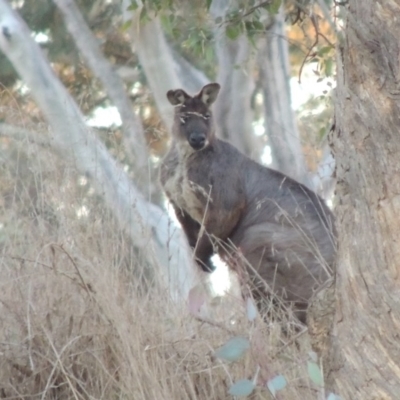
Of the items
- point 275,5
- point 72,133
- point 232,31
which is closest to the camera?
point 275,5

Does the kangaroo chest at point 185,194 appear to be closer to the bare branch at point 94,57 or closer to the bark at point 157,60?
the bark at point 157,60

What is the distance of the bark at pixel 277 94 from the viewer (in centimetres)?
1054

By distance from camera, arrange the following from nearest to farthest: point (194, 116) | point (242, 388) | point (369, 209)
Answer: point (242, 388) → point (369, 209) → point (194, 116)

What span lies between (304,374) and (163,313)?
2.85 feet

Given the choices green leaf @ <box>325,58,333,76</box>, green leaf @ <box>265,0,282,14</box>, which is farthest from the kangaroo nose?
green leaf @ <box>265,0,282,14</box>

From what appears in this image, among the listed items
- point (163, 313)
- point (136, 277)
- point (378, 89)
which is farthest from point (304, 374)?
point (378, 89)

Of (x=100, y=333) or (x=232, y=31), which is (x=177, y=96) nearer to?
(x=232, y=31)

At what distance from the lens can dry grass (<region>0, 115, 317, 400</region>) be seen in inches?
169

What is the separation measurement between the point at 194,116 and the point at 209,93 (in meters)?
0.24

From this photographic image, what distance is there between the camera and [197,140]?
7336 millimetres

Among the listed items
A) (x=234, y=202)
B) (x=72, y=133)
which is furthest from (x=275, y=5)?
(x=72, y=133)

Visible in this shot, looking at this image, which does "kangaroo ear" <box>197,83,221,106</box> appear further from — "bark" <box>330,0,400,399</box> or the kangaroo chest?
"bark" <box>330,0,400,399</box>

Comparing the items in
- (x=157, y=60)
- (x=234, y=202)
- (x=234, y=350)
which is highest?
(x=234, y=350)

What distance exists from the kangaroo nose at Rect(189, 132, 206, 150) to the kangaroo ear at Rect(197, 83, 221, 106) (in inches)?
14.2
